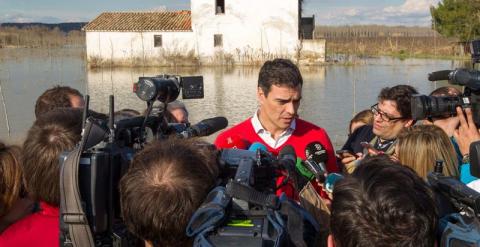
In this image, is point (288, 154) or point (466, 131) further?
point (466, 131)

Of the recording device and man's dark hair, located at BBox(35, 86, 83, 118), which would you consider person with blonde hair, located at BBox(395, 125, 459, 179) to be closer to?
the recording device

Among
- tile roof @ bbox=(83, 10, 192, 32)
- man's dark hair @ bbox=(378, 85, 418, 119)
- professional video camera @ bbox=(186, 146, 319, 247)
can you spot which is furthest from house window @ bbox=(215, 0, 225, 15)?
professional video camera @ bbox=(186, 146, 319, 247)

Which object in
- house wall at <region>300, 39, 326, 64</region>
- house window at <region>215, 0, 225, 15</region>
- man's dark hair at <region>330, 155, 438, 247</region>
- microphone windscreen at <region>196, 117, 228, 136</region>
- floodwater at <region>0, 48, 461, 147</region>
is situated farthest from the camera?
house window at <region>215, 0, 225, 15</region>

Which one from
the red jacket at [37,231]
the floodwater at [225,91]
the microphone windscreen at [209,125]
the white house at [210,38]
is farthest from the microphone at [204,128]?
the white house at [210,38]

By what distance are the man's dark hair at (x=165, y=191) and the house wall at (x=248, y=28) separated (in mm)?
33534

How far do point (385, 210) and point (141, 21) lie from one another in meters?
35.6

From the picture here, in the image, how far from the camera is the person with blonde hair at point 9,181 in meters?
2.42

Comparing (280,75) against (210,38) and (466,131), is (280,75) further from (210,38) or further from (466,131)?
(210,38)

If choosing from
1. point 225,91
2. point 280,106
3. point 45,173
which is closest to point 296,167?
point 45,173

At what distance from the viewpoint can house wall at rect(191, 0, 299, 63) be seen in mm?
35281

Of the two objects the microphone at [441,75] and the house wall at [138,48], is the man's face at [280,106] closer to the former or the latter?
the microphone at [441,75]

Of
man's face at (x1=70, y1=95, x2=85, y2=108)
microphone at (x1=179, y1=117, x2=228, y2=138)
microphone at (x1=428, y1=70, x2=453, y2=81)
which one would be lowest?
microphone at (x1=179, y1=117, x2=228, y2=138)

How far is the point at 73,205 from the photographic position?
71.9 inches

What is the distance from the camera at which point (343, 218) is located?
1683mm
